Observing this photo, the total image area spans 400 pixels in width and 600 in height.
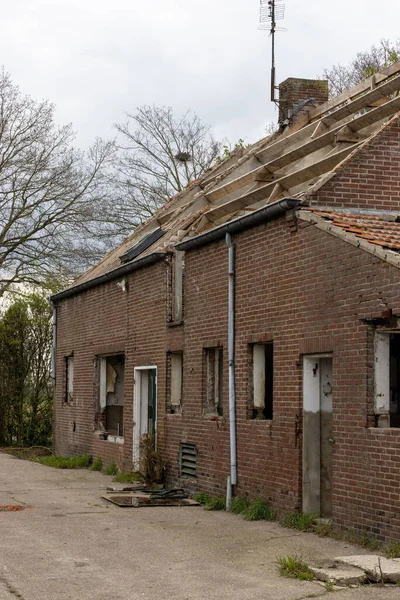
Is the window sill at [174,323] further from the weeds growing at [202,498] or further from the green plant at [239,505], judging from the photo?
the green plant at [239,505]

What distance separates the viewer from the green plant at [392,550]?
930cm

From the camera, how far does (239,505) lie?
13.1 metres

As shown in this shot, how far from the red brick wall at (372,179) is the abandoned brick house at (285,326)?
0.06 feet

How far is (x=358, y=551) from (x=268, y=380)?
13.7ft

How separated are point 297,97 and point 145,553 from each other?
12.8 meters

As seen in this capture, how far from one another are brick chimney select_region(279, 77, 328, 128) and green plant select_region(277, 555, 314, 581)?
1232cm

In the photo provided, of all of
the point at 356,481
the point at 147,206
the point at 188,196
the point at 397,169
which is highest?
the point at 147,206

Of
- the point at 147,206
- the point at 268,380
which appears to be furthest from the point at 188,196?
the point at 147,206

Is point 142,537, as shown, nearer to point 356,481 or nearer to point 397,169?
point 356,481

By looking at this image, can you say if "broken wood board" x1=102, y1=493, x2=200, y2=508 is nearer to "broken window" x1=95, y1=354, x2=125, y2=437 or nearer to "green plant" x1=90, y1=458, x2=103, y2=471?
"green plant" x1=90, y1=458, x2=103, y2=471

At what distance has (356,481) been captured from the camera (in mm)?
10555

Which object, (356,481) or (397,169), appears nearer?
(356,481)

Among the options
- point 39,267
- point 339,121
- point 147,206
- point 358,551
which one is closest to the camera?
point 358,551

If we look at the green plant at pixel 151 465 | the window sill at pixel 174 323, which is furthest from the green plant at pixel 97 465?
the window sill at pixel 174 323
